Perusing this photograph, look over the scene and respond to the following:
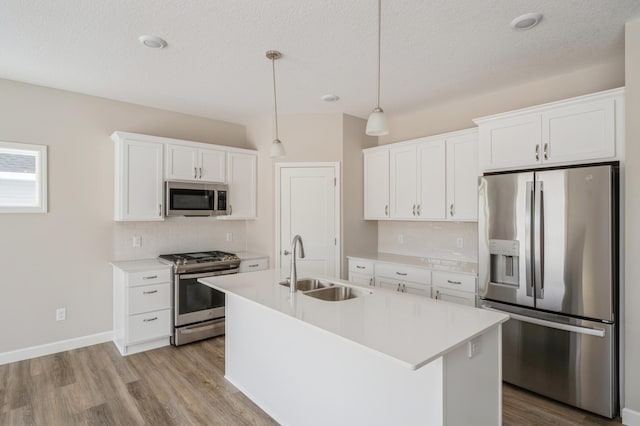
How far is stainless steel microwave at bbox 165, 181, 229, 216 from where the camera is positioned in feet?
12.9

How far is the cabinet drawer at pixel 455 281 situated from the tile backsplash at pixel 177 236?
8.97ft

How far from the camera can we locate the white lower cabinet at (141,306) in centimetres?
350

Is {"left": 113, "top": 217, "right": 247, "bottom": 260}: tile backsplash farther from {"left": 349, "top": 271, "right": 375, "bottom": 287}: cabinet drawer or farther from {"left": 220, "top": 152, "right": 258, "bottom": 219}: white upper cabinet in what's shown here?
{"left": 349, "top": 271, "right": 375, "bottom": 287}: cabinet drawer

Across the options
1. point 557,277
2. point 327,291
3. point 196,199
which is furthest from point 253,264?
point 557,277

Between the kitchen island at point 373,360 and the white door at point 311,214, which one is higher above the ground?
the white door at point 311,214

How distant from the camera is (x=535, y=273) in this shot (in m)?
2.72

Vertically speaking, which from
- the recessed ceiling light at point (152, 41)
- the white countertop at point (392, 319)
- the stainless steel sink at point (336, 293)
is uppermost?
the recessed ceiling light at point (152, 41)

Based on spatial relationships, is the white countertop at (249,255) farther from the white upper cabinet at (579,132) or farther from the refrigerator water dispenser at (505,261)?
the white upper cabinet at (579,132)

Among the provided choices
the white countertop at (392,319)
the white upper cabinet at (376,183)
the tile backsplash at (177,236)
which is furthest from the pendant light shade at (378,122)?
the tile backsplash at (177,236)

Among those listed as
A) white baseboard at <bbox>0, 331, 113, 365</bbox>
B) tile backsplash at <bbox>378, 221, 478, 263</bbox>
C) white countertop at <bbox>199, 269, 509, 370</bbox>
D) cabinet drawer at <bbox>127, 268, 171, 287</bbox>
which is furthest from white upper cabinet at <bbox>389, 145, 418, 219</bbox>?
white baseboard at <bbox>0, 331, 113, 365</bbox>

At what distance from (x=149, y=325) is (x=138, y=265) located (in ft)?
2.10

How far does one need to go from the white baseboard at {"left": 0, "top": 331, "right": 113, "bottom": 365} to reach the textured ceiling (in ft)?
8.63

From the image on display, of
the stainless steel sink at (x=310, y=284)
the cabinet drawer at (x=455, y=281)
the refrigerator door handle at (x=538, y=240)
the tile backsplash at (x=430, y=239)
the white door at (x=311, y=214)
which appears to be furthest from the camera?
the white door at (x=311, y=214)

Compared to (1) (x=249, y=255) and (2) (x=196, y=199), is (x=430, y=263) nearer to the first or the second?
(1) (x=249, y=255)
